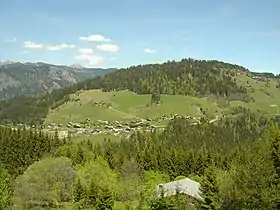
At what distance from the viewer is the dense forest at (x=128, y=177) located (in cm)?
4638

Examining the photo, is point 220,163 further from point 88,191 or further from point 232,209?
point 232,209

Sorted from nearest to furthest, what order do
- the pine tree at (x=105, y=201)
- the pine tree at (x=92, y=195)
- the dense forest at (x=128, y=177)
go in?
1. the dense forest at (x=128, y=177)
2. the pine tree at (x=105, y=201)
3. the pine tree at (x=92, y=195)

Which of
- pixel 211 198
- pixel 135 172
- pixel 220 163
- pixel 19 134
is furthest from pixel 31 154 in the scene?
pixel 211 198

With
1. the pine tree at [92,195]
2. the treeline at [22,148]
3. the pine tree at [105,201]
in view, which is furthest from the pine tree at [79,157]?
the pine tree at [105,201]

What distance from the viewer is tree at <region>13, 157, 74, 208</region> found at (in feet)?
227

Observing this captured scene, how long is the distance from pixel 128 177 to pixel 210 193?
28.3m

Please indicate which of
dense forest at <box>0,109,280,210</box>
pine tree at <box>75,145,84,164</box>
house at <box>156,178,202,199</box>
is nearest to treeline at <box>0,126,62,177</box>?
dense forest at <box>0,109,280,210</box>

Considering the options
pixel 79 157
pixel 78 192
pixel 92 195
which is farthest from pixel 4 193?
pixel 79 157

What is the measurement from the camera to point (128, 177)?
274ft

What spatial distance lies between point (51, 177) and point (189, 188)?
80.6 feet

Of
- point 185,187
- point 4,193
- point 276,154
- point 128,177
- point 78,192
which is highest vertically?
point 276,154

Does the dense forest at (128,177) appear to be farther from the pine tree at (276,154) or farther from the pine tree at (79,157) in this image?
the pine tree at (79,157)

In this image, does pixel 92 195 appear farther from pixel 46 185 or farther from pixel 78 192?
pixel 46 185

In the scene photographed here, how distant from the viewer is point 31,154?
365 ft
